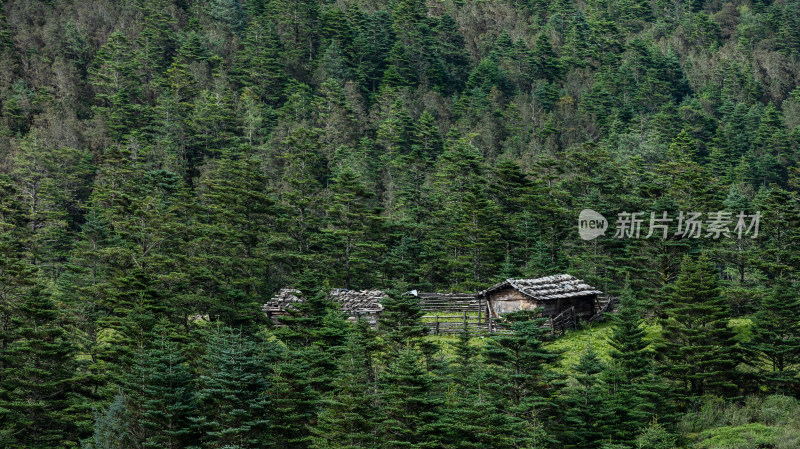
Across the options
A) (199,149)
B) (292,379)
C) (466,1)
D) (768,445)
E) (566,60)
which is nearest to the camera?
(768,445)

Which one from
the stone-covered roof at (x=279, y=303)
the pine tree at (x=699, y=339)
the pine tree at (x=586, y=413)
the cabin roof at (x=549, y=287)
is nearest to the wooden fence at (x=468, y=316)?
the cabin roof at (x=549, y=287)

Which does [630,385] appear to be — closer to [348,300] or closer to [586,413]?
[586,413]

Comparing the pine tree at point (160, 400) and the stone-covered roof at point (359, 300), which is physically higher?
the stone-covered roof at point (359, 300)

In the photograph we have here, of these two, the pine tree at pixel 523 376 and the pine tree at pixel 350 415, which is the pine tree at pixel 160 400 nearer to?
the pine tree at pixel 350 415

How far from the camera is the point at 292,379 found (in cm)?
3089

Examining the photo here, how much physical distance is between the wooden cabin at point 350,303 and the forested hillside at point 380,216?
1429mm

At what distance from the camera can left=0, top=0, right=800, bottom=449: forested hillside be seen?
29.8 metres

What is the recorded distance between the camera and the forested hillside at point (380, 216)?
29766mm

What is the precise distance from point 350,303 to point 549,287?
11877 mm

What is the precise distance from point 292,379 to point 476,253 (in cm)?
2311

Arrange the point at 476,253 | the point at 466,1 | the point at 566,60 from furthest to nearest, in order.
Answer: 1. the point at 466,1
2. the point at 566,60
3. the point at 476,253

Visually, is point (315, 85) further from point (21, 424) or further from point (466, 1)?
point (21, 424)

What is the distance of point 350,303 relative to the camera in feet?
148

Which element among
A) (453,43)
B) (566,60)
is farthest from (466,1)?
(566,60)
